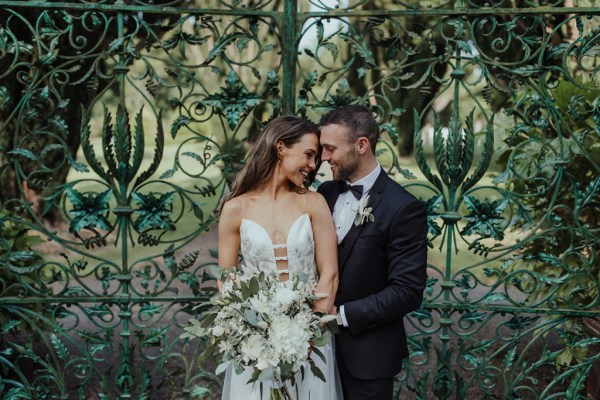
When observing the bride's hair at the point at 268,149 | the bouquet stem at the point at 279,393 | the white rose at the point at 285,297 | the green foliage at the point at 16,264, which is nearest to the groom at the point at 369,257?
the bride's hair at the point at 268,149

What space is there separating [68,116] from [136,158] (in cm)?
506

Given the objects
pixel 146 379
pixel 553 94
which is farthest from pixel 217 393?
pixel 553 94

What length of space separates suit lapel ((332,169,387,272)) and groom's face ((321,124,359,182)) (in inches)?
5.1

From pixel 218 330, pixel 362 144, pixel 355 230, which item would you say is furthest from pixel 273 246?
pixel 362 144

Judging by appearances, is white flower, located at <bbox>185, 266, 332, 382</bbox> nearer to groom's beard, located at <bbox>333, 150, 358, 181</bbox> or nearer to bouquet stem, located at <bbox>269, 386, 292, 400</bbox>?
bouquet stem, located at <bbox>269, 386, 292, 400</bbox>

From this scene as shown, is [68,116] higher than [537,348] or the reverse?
higher

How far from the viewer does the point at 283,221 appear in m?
2.91

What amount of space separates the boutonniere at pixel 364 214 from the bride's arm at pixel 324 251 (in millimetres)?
131

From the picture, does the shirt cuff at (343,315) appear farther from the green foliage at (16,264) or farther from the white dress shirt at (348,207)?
the green foliage at (16,264)

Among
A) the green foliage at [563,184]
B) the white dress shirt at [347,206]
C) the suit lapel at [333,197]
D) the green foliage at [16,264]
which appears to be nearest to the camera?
the white dress shirt at [347,206]

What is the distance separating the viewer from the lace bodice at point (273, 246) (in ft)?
9.40

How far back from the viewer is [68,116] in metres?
8.33

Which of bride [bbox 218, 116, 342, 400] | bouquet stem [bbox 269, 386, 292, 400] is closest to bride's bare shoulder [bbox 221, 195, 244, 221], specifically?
bride [bbox 218, 116, 342, 400]

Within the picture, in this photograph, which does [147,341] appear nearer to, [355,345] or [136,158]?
[136,158]
